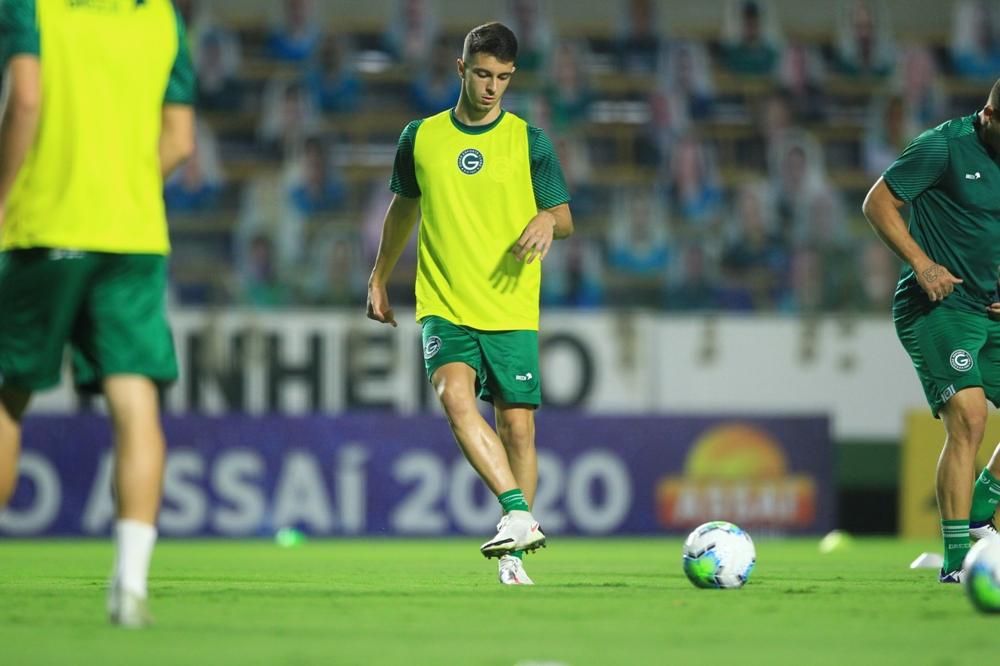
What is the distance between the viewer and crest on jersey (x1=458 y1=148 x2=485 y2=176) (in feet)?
23.7

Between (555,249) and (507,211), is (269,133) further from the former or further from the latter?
(507,211)

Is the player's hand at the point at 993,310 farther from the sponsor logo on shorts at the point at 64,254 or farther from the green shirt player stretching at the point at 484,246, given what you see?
the sponsor logo on shorts at the point at 64,254

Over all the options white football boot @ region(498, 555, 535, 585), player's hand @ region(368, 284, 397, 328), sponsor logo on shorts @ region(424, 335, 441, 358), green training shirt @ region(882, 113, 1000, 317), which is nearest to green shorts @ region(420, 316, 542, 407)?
sponsor logo on shorts @ region(424, 335, 441, 358)

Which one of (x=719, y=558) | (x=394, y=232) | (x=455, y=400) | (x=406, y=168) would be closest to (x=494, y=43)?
(x=406, y=168)

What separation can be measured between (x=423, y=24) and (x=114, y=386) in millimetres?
13510

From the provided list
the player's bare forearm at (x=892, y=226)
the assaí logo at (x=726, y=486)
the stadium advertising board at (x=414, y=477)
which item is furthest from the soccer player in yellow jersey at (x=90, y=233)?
the assaí logo at (x=726, y=486)

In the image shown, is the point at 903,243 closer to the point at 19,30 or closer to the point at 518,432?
the point at 518,432

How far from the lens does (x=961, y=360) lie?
7.26 metres

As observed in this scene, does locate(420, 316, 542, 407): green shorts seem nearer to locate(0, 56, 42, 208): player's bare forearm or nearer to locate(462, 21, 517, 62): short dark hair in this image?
locate(462, 21, 517, 62): short dark hair

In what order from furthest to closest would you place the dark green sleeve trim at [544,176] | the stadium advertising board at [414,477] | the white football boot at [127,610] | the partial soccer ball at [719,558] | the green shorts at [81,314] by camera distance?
1. the stadium advertising board at [414,477]
2. the dark green sleeve trim at [544,176]
3. the partial soccer ball at [719,558]
4. the green shorts at [81,314]
5. the white football boot at [127,610]

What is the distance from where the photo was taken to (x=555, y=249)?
1508 cm

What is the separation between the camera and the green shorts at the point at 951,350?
286 inches

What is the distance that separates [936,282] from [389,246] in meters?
2.30

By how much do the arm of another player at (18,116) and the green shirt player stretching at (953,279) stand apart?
12.4ft
